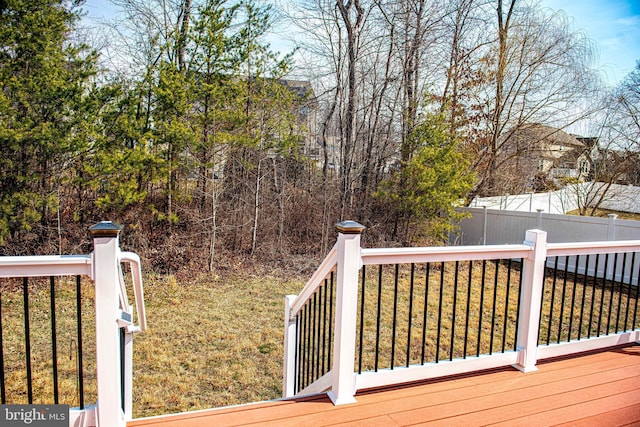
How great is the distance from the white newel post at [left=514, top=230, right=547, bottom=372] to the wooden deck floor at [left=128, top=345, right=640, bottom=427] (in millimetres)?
119

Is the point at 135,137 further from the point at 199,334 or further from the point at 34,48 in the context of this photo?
the point at 199,334

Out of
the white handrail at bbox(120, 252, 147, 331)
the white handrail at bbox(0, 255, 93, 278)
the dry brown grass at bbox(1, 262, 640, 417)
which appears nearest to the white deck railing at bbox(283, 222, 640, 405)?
the dry brown grass at bbox(1, 262, 640, 417)

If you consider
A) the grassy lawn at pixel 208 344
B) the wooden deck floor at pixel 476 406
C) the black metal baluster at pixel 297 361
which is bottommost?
the grassy lawn at pixel 208 344

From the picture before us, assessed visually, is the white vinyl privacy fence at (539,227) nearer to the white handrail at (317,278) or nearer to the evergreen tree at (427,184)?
the evergreen tree at (427,184)

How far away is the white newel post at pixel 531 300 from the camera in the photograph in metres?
A: 2.63

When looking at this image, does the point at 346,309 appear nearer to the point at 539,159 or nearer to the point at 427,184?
the point at 427,184

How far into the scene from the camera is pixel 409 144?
9094mm

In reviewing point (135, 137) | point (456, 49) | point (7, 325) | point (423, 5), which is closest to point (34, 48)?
point (135, 137)

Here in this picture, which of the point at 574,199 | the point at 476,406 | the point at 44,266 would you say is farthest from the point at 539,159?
the point at 44,266

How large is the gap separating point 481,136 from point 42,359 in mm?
10606

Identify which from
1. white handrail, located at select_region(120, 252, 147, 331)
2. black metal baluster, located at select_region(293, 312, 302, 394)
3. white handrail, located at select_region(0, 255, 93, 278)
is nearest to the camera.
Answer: white handrail, located at select_region(0, 255, 93, 278)

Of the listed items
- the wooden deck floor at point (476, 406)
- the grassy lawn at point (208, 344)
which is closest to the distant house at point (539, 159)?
the grassy lawn at point (208, 344)

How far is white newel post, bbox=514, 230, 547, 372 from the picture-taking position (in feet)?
8.64

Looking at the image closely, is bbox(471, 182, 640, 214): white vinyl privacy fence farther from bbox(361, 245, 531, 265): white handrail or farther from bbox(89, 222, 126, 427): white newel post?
bbox(89, 222, 126, 427): white newel post
